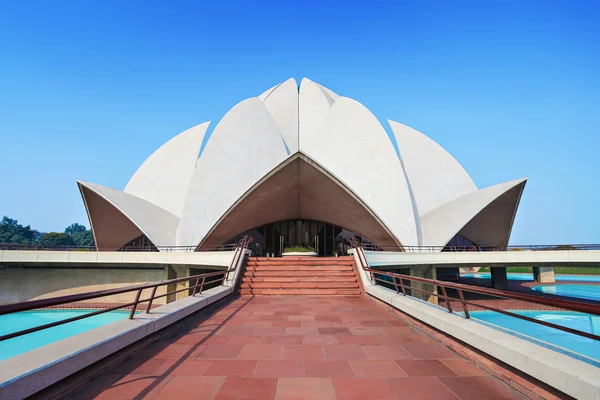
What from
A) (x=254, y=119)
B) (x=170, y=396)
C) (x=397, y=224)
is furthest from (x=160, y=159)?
(x=170, y=396)

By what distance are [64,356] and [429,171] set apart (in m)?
24.3

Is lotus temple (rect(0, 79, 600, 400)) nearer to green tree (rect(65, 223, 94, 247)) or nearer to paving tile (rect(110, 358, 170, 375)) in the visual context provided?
paving tile (rect(110, 358, 170, 375))

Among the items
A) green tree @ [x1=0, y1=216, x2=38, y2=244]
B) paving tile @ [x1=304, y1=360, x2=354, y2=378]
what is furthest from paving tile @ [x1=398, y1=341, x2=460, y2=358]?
green tree @ [x1=0, y1=216, x2=38, y2=244]

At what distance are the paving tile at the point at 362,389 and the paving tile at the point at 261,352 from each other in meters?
0.98

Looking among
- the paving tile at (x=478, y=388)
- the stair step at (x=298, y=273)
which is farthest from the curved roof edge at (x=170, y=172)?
the paving tile at (x=478, y=388)

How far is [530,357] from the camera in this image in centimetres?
263

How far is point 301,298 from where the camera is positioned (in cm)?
857

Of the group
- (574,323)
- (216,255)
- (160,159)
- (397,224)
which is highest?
(160,159)

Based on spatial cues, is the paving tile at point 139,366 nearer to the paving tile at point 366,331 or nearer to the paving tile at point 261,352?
the paving tile at point 261,352

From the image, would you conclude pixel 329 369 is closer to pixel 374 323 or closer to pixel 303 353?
pixel 303 353

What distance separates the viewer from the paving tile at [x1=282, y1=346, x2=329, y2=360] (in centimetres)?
368

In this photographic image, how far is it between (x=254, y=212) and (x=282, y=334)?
59.0 ft

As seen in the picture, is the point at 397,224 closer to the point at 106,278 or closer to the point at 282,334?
the point at 282,334

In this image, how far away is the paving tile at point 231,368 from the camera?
317 cm
